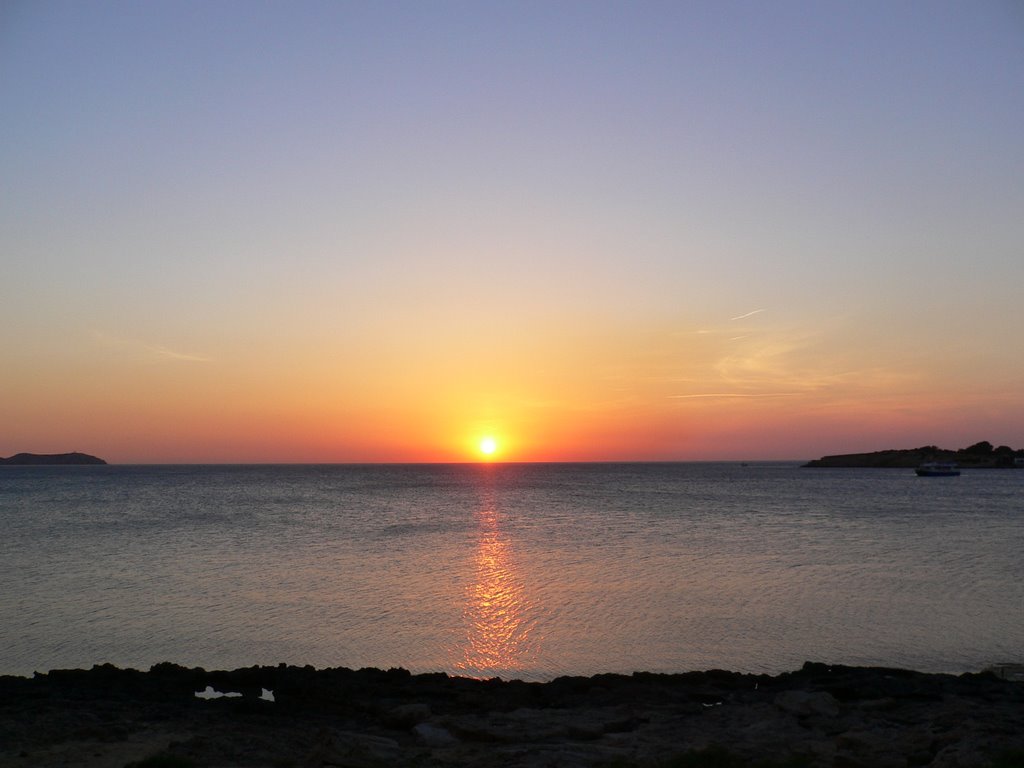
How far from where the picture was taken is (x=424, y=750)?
12.0m

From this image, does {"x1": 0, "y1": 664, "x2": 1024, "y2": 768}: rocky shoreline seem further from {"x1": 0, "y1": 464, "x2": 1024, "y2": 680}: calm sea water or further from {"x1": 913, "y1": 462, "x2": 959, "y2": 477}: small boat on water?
{"x1": 913, "y1": 462, "x2": 959, "y2": 477}: small boat on water

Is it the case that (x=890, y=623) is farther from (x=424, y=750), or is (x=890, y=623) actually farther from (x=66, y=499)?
(x=66, y=499)

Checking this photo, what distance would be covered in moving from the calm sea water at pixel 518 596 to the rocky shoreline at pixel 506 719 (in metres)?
2.61

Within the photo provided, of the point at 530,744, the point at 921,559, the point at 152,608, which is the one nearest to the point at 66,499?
the point at 152,608

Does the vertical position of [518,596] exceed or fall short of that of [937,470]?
it falls short

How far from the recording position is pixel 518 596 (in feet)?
90.0

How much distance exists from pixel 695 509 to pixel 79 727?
6356cm

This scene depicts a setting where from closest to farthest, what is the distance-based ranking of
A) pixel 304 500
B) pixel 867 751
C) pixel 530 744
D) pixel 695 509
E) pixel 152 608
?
pixel 867 751 → pixel 530 744 → pixel 152 608 → pixel 695 509 → pixel 304 500

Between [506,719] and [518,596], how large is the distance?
1385cm

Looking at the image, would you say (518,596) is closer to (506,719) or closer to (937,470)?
(506,719)

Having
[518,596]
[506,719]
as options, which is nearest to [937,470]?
[518,596]

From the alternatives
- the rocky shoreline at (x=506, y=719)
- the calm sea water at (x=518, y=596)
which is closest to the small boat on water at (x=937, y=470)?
the calm sea water at (x=518, y=596)

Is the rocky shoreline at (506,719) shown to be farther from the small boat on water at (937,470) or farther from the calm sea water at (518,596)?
the small boat on water at (937,470)

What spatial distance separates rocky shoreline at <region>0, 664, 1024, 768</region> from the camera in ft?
36.6
